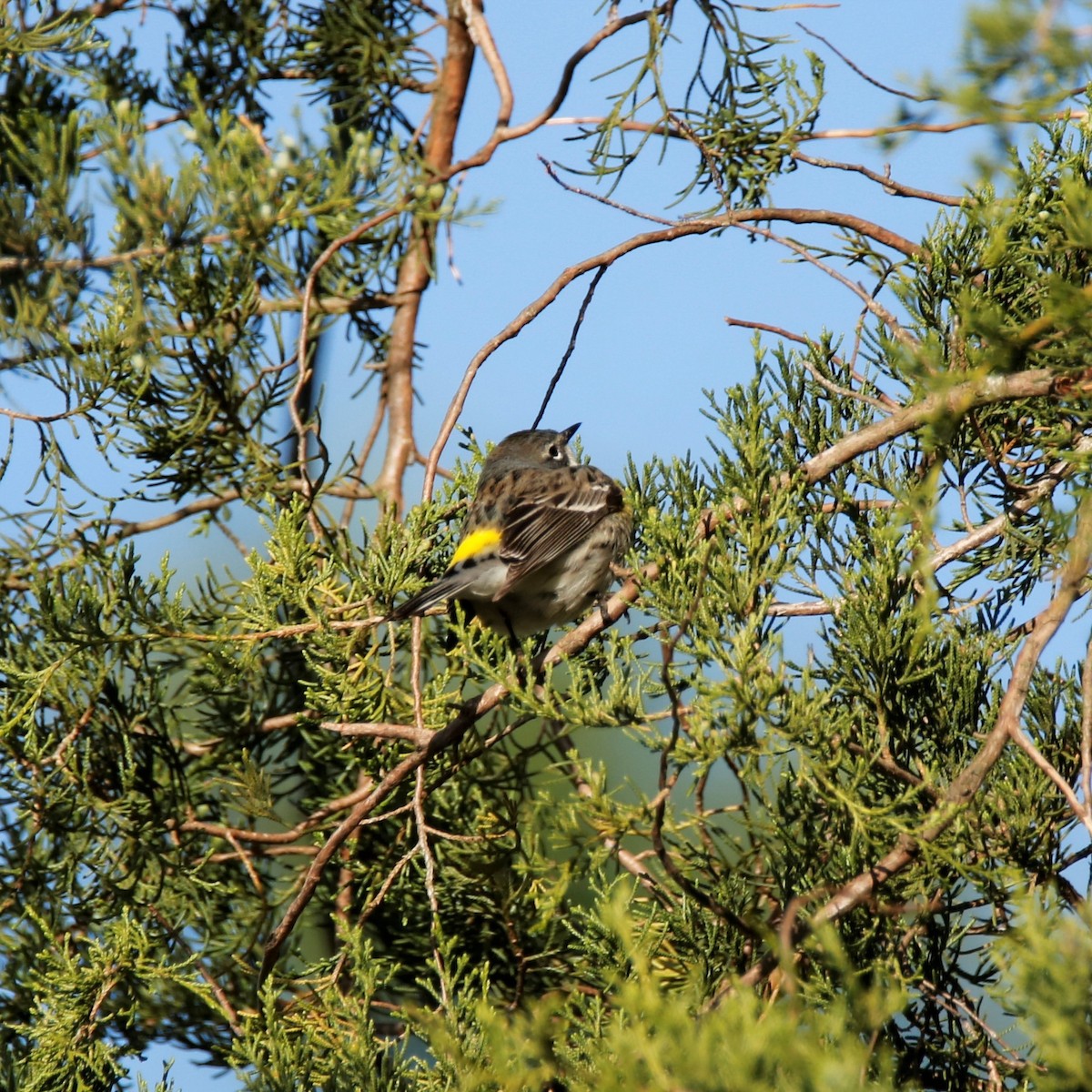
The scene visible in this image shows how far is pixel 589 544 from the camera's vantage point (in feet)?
Answer: 12.2

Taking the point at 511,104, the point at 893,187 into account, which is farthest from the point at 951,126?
the point at 511,104

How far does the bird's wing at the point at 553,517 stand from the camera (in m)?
3.47

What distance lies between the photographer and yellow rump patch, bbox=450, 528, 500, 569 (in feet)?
10.3

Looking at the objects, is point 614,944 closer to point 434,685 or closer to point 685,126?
point 434,685

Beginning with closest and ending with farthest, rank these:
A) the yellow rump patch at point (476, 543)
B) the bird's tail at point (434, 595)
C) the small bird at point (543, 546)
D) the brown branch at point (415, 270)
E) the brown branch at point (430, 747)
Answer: the brown branch at point (430, 747) < the bird's tail at point (434, 595) < the yellow rump patch at point (476, 543) < the small bird at point (543, 546) < the brown branch at point (415, 270)

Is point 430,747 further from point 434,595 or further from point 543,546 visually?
point 543,546

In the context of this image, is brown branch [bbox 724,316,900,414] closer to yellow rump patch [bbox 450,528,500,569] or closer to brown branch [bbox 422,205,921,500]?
brown branch [bbox 422,205,921,500]

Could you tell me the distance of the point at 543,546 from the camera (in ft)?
11.7

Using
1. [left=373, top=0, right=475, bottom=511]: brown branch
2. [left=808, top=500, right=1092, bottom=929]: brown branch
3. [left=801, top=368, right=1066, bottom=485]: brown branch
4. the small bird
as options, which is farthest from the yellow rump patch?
[left=808, top=500, right=1092, bottom=929]: brown branch

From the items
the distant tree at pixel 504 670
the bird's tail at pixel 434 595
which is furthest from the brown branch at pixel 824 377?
the bird's tail at pixel 434 595

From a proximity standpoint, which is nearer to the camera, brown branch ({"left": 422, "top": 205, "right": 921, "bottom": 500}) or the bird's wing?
brown branch ({"left": 422, "top": 205, "right": 921, "bottom": 500})

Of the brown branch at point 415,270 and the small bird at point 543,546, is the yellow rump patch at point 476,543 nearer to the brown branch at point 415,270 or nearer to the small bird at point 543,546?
the small bird at point 543,546

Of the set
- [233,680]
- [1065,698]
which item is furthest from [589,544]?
[1065,698]

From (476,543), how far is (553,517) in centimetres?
40
